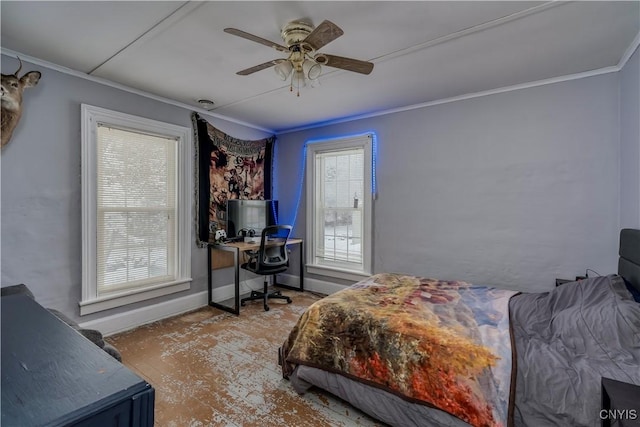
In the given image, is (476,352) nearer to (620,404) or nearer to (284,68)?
(620,404)

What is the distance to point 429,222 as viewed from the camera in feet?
11.1

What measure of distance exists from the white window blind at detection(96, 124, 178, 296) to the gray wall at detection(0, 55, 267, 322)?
0.20m

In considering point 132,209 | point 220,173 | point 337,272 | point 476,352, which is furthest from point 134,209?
point 476,352

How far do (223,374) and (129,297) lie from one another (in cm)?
144

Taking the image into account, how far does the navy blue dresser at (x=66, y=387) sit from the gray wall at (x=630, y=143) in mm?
3046

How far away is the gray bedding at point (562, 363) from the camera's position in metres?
1.29

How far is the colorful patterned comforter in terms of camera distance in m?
1.46

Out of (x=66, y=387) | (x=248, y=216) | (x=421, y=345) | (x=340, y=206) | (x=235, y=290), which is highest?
(x=340, y=206)

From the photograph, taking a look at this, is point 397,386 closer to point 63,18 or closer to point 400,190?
point 400,190

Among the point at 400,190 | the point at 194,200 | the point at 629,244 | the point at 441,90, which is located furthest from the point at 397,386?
the point at 194,200

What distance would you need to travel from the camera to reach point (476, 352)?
1521 millimetres

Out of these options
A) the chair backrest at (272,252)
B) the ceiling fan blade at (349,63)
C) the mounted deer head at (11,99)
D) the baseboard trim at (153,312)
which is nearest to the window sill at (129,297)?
the baseboard trim at (153,312)

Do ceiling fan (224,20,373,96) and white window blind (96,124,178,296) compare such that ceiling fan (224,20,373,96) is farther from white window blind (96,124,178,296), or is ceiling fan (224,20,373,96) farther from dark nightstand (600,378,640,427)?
dark nightstand (600,378,640,427)

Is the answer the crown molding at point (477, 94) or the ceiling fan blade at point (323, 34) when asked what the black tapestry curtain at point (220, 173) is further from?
the ceiling fan blade at point (323, 34)
